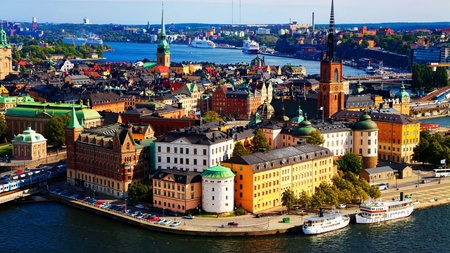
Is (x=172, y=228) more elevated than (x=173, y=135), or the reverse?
(x=173, y=135)

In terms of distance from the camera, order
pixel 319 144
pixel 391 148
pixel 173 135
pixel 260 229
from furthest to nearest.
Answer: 1. pixel 391 148
2. pixel 319 144
3. pixel 173 135
4. pixel 260 229

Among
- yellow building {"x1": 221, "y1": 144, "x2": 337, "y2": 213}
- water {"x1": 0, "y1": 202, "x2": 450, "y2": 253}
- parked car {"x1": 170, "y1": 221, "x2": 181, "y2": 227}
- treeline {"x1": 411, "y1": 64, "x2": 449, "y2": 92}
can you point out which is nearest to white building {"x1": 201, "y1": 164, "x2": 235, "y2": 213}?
yellow building {"x1": 221, "y1": 144, "x2": 337, "y2": 213}

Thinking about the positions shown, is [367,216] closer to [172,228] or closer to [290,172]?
[290,172]

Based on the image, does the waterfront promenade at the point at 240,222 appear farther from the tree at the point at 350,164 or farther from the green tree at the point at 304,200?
the tree at the point at 350,164

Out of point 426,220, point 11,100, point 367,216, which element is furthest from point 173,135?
point 11,100

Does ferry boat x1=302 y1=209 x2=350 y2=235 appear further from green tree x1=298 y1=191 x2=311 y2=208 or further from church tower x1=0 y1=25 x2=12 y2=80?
church tower x1=0 y1=25 x2=12 y2=80
